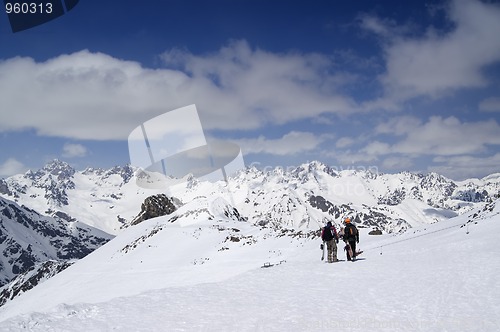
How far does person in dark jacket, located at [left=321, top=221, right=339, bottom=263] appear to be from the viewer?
72.4 feet

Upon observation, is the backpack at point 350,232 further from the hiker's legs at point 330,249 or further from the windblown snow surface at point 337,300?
the windblown snow surface at point 337,300

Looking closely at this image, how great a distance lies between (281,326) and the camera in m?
9.93

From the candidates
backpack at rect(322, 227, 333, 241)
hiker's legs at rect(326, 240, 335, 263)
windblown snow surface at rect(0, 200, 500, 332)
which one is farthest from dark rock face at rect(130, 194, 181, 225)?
hiker's legs at rect(326, 240, 335, 263)

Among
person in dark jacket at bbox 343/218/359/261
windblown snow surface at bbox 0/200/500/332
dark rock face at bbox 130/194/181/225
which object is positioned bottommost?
windblown snow surface at bbox 0/200/500/332

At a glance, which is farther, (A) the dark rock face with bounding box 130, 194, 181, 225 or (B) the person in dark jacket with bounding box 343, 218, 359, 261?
(A) the dark rock face with bounding box 130, 194, 181, 225

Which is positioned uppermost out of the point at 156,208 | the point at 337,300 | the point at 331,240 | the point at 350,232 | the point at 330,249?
the point at 156,208

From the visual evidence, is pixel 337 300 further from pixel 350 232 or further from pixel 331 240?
pixel 350 232

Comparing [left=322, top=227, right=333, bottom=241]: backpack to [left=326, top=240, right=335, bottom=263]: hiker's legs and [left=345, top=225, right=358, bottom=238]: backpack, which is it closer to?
[left=326, top=240, right=335, bottom=263]: hiker's legs

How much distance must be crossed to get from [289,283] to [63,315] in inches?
319

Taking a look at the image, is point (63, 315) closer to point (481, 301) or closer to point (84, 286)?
point (481, 301)

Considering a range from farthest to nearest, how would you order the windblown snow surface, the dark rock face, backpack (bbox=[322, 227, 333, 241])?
the dark rock face
backpack (bbox=[322, 227, 333, 241])
the windblown snow surface

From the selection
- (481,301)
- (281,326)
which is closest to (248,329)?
(281,326)

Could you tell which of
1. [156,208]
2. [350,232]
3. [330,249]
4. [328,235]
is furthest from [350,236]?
[156,208]

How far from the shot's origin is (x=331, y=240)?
2234cm
